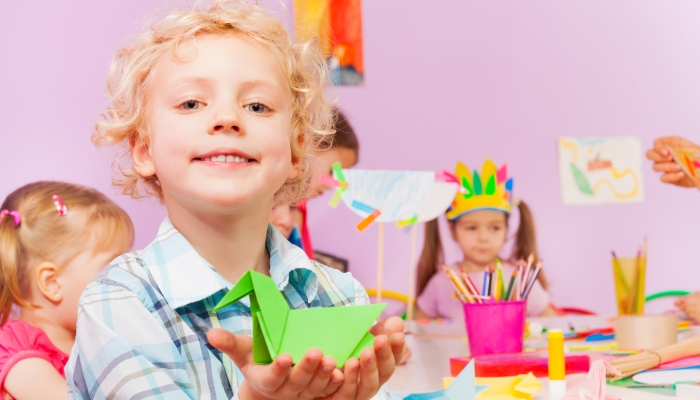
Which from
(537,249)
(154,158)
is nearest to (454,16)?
(537,249)

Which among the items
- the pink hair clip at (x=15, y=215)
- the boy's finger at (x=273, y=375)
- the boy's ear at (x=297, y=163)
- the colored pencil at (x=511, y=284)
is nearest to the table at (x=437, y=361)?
the colored pencil at (x=511, y=284)

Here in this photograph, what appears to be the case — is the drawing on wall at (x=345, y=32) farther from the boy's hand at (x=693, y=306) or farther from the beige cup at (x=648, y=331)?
the beige cup at (x=648, y=331)

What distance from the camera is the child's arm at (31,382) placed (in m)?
0.97

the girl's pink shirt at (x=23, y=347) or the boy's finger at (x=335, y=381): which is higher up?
the boy's finger at (x=335, y=381)

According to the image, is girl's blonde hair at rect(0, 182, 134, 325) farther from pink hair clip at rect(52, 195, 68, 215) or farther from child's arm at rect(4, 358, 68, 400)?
child's arm at rect(4, 358, 68, 400)

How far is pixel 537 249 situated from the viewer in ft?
7.47

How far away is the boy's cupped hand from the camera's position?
1.41 feet

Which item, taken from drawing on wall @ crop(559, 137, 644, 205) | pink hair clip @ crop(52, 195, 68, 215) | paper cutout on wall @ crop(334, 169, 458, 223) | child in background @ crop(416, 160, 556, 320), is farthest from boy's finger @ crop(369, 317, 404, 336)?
drawing on wall @ crop(559, 137, 644, 205)

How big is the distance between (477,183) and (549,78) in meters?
0.96

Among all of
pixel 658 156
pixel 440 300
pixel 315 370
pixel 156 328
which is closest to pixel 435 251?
pixel 440 300

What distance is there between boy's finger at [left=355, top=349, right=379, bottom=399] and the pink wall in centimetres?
171

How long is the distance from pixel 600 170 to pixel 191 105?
191 centimetres

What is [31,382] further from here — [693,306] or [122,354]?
[693,306]

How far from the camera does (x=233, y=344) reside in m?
0.44
